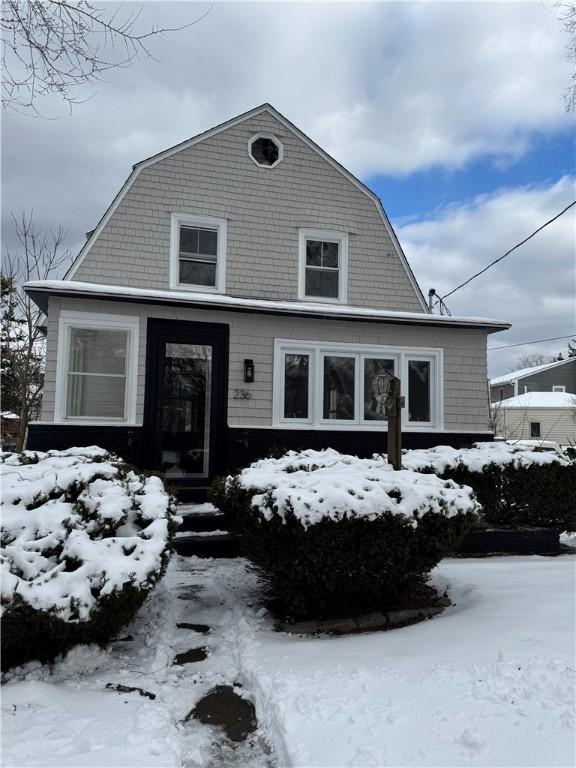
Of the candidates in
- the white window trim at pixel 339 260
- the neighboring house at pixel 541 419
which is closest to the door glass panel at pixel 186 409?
the white window trim at pixel 339 260

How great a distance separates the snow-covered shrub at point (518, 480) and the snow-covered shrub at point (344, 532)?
202 centimetres

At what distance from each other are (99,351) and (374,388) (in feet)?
14.0

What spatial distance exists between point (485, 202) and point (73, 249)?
43.0 feet

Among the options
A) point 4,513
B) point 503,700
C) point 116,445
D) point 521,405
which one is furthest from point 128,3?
point 521,405

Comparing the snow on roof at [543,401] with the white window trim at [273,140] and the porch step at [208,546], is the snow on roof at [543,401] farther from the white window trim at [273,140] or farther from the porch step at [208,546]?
the porch step at [208,546]

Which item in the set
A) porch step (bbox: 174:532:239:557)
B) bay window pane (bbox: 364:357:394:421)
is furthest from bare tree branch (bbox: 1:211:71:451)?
porch step (bbox: 174:532:239:557)

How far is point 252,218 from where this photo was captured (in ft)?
30.1

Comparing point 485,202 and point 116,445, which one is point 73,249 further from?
point 485,202

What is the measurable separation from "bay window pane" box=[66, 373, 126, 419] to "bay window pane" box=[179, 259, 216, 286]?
2.22m

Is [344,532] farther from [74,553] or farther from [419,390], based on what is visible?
[419,390]

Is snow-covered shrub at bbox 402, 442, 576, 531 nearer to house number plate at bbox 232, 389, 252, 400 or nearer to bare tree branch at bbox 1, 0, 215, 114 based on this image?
house number plate at bbox 232, 389, 252, 400

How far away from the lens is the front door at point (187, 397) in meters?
7.48

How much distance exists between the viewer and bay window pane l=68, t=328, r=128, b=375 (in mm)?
7336

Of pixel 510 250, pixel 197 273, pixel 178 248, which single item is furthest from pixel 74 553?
pixel 510 250
